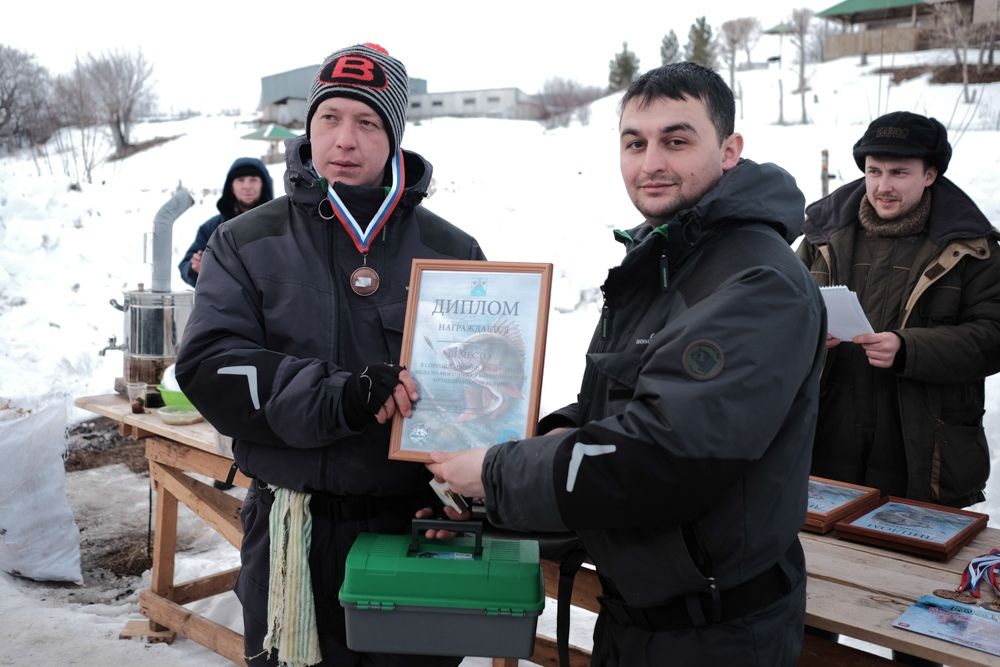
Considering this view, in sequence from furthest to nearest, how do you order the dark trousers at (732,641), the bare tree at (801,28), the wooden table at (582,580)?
the bare tree at (801,28)
the wooden table at (582,580)
the dark trousers at (732,641)

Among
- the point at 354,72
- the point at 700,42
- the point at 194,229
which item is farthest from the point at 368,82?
the point at 700,42

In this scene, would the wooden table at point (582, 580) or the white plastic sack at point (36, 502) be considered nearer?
the wooden table at point (582, 580)

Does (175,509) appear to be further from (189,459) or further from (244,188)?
(244,188)

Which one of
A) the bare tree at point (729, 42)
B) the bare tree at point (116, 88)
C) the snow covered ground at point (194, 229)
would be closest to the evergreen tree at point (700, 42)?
the bare tree at point (729, 42)

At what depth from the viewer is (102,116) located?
2875 centimetres

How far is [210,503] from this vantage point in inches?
155

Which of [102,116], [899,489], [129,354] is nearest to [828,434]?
[899,489]

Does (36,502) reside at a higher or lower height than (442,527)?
lower

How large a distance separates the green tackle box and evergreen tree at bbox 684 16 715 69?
32239 millimetres

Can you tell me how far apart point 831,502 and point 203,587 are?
3397 mm

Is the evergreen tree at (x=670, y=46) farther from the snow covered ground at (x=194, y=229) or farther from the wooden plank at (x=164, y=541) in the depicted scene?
the wooden plank at (x=164, y=541)

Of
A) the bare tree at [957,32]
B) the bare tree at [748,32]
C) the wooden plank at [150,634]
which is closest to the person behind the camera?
the wooden plank at [150,634]

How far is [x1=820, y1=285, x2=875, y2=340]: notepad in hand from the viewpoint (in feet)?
8.91

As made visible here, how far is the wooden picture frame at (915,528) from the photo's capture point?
2268 millimetres
